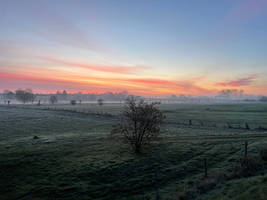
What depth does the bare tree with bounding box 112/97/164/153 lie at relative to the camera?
23.5 m

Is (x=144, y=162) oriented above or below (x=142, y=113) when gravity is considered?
below

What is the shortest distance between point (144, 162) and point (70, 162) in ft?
31.9

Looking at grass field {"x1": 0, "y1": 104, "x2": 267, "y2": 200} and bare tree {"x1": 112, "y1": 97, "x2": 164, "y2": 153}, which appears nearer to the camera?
grass field {"x1": 0, "y1": 104, "x2": 267, "y2": 200}

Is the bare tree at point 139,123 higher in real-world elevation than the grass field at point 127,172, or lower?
higher

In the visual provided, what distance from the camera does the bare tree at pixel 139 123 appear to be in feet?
76.9

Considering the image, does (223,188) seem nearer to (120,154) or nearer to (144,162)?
(144,162)

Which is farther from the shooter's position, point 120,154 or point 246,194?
point 120,154

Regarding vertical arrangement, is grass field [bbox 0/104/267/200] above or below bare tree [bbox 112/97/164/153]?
below

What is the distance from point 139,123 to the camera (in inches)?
941

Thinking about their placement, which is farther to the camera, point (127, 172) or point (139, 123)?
point (139, 123)

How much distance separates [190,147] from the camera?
81.8ft

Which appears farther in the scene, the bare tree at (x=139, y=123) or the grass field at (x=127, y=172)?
the bare tree at (x=139, y=123)

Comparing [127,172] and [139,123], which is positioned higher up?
[139,123]

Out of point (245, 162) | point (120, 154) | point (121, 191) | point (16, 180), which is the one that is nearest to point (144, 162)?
point (120, 154)
